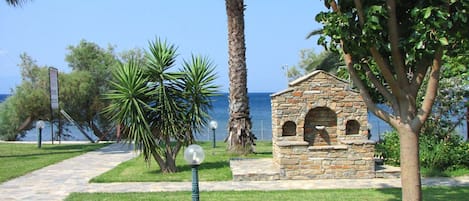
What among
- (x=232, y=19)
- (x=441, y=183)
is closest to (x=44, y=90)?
(x=232, y=19)

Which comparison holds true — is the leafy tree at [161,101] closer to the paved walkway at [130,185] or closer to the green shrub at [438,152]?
the paved walkway at [130,185]

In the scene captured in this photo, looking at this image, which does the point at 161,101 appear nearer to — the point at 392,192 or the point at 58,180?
the point at 58,180

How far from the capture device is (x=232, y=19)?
16.5m

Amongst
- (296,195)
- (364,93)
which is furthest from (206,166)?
(364,93)

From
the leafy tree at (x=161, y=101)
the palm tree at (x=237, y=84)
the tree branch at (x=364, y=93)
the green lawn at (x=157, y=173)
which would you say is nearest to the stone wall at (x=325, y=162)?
the green lawn at (x=157, y=173)

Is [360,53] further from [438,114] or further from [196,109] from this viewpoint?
[438,114]

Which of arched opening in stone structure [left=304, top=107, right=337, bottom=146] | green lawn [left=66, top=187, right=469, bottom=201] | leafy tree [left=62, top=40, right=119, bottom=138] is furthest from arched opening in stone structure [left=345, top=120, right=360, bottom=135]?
leafy tree [left=62, top=40, right=119, bottom=138]

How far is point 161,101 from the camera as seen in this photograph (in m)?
12.2

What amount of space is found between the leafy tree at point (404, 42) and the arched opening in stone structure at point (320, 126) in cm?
726

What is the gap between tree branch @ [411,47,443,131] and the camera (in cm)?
513

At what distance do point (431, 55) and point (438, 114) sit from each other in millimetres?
9537

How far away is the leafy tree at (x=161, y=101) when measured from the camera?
11.8 m

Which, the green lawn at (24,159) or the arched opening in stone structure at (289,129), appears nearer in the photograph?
the arched opening in stone structure at (289,129)

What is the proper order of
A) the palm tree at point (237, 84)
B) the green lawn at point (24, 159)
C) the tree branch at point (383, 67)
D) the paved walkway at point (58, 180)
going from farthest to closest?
the palm tree at point (237, 84), the green lawn at point (24, 159), the paved walkway at point (58, 180), the tree branch at point (383, 67)
